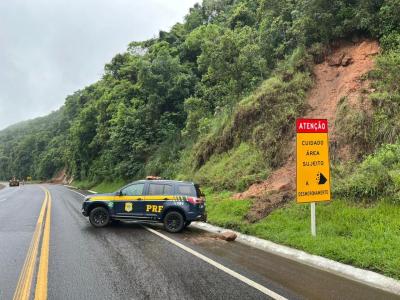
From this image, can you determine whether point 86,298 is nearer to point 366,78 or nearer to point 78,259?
point 78,259

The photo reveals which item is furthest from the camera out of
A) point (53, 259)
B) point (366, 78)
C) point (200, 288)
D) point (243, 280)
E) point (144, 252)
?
point (366, 78)

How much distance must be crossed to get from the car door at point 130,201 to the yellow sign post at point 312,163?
5549 mm

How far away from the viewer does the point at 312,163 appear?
10102 millimetres

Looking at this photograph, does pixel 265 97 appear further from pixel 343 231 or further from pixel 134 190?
pixel 343 231

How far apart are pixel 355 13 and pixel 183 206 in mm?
11403

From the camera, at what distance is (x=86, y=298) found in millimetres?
5863

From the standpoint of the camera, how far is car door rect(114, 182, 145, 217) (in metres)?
13.1

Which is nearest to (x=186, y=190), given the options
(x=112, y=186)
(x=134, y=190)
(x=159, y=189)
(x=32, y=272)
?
(x=159, y=189)

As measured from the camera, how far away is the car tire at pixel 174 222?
12556mm

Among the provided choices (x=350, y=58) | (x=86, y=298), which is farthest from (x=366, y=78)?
(x=86, y=298)

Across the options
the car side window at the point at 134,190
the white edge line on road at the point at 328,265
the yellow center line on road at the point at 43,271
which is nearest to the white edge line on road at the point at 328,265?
the white edge line on road at the point at 328,265

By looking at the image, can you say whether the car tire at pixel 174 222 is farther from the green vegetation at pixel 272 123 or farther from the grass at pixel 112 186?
the grass at pixel 112 186

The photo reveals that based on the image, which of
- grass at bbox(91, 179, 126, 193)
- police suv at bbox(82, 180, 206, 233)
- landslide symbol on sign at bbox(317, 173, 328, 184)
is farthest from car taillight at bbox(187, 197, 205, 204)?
grass at bbox(91, 179, 126, 193)

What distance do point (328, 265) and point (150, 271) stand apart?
3.52 metres
